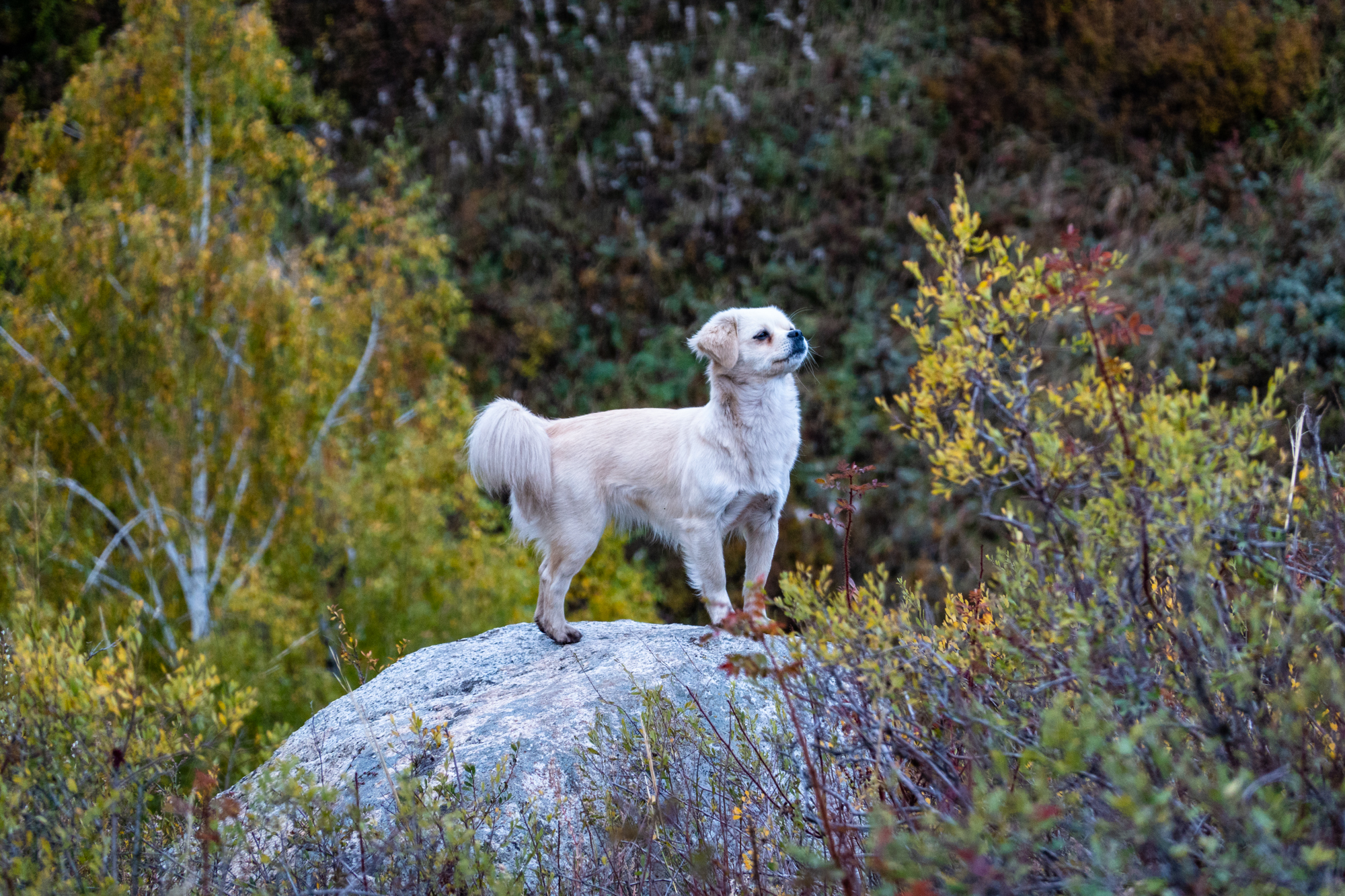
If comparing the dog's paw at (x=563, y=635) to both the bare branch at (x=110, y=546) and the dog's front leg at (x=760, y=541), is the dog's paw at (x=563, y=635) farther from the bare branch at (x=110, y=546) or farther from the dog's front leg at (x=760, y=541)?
the bare branch at (x=110, y=546)

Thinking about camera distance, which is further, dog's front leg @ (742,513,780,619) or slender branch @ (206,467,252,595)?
slender branch @ (206,467,252,595)

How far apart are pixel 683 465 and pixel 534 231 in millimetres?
10580

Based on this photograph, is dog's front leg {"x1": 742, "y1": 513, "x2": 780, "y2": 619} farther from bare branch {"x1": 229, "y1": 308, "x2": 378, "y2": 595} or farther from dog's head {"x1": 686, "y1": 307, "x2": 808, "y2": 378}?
bare branch {"x1": 229, "y1": 308, "x2": 378, "y2": 595}

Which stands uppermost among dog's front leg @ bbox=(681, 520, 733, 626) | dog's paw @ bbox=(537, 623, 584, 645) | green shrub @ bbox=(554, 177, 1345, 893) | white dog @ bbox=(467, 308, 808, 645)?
green shrub @ bbox=(554, 177, 1345, 893)

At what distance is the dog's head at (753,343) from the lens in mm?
4445

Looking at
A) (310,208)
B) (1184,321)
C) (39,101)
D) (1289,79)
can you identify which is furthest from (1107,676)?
(39,101)

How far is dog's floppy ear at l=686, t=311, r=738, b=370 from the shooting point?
4.52 meters

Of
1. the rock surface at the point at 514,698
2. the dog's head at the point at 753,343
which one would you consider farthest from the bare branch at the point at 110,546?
the dog's head at the point at 753,343

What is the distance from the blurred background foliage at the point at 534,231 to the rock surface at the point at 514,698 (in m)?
4.41

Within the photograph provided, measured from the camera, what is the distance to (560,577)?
464 centimetres

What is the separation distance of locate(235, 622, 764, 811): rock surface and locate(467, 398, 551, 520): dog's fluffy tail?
0.83 m

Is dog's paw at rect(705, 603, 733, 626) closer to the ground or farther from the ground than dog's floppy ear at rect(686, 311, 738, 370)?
closer to the ground

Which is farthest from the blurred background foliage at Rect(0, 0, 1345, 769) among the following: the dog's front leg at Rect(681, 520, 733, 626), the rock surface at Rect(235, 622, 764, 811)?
the dog's front leg at Rect(681, 520, 733, 626)

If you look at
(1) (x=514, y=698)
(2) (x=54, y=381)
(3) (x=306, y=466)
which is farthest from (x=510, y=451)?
(2) (x=54, y=381)
